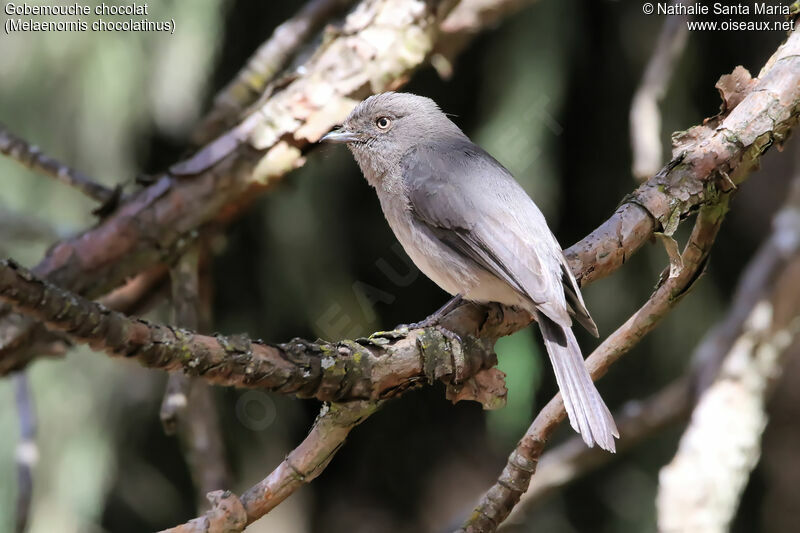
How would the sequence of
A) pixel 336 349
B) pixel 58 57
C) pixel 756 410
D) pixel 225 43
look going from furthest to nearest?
pixel 225 43 → pixel 58 57 → pixel 756 410 → pixel 336 349

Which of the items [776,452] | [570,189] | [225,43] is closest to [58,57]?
[225,43]

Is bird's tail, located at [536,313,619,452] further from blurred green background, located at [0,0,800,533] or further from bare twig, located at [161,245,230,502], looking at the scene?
bare twig, located at [161,245,230,502]

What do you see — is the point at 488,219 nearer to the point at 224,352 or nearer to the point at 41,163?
the point at 224,352

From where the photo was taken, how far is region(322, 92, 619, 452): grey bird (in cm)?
271

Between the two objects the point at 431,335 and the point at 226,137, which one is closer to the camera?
the point at 431,335

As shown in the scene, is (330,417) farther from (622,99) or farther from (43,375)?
(622,99)

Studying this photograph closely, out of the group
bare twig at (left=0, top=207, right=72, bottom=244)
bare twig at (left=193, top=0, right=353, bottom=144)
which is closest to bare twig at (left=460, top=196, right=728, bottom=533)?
bare twig at (left=193, top=0, right=353, bottom=144)

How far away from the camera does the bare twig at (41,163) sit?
11.8 feet

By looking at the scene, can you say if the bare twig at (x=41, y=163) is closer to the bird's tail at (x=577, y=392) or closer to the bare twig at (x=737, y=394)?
the bird's tail at (x=577, y=392)

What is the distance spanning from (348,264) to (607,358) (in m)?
2.03

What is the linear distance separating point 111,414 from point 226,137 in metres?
1.62

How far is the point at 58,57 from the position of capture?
13.6 ft

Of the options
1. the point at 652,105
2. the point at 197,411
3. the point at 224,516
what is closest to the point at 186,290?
the point at 197,411

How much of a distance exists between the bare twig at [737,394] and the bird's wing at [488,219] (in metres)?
1.22
